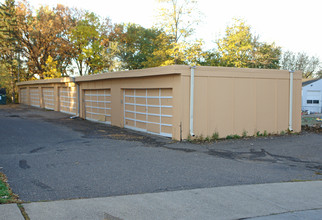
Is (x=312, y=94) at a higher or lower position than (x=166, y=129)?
higher

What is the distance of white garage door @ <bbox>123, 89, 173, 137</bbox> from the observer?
14.5 metres

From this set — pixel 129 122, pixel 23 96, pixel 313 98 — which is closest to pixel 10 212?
pixel 129 122

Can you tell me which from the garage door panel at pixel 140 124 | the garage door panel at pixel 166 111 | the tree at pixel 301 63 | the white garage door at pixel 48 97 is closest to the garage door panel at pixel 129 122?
the garage door panel at pixel 140 124

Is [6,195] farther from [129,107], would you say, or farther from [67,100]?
[67,100]

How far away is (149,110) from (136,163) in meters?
6.72

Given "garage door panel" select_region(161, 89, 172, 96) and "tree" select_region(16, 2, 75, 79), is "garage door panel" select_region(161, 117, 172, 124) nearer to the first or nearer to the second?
"garage door panel" select_region(161, 89, 172, 96)

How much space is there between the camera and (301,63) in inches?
2411

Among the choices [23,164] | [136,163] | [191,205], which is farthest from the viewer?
[136,163]

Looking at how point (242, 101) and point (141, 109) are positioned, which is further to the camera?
point (141, 109)

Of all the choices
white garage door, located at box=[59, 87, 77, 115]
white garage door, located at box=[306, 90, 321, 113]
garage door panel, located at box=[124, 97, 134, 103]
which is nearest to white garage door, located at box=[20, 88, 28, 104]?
white garage door, located at box=[59, 87, 77, 115]

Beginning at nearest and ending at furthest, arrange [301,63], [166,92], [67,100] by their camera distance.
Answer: [166,92]
[67,100]
[301,63]

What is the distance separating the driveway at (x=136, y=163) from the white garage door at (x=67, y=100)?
33.9ft

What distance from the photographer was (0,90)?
41.9 meters

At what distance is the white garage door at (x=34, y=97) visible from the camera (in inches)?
1388
